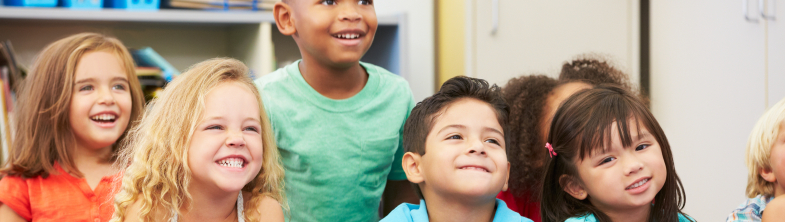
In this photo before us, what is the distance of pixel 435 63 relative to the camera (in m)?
2.01

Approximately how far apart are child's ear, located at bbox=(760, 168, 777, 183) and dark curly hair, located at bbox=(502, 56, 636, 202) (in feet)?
1.03

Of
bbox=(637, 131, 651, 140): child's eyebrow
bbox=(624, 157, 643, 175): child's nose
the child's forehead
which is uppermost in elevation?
the child's forehead

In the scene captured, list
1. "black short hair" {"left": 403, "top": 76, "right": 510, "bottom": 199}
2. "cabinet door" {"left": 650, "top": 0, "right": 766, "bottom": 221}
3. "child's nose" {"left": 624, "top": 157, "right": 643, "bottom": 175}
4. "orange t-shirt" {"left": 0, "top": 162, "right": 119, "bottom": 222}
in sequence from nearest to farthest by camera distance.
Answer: "child's nose" {"left": 624, "top": 157, "right": 643, "bottom": 175}
"black short hair" {"left": 403, "top": 76, "right": 510, "bottom": 199}
"orange t-shirt" {"left": 0, "top": 162, "right": 119, "bottom": 222}
"cabinet door" {"left": 650, "top": 0, "right": 766, "bottom": 221}

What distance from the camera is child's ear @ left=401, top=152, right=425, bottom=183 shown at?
105cm

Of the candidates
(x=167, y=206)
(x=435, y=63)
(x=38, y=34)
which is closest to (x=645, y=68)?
(x=435, y=63)

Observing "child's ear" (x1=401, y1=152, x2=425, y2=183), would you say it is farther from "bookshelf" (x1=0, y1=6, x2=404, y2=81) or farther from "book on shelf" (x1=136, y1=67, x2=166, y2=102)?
"book on shelf" (x1=136, y1=67, x2=166, y2=102)

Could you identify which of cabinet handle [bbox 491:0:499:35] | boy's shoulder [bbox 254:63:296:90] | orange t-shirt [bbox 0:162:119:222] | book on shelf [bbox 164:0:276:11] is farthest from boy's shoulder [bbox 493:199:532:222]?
book on shelf [bbox 164:0:276:11]

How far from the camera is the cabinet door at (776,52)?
1.45 metres

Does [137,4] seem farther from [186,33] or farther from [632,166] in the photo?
[632,166]

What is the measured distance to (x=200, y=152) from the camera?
38.3 inches

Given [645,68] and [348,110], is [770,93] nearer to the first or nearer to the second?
[645,68]

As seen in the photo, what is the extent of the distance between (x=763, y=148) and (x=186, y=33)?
169 cm

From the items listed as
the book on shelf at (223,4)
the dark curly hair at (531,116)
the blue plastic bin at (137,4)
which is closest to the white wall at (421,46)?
the book on shelf at (223,4)

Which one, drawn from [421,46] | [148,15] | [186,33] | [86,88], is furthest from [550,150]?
[186,33]
